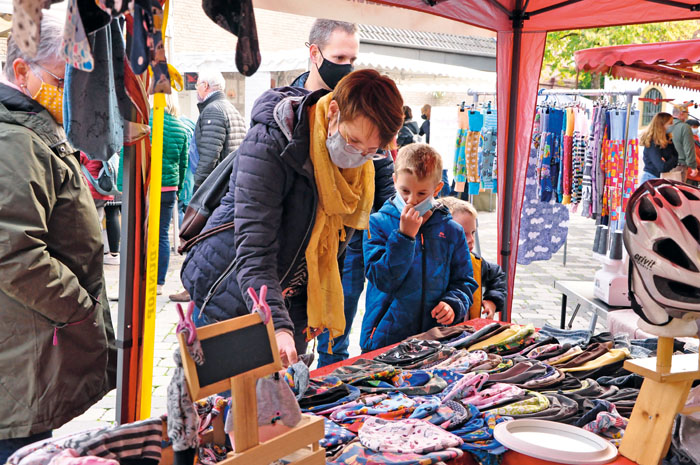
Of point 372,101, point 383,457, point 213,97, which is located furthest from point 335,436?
point 213,97

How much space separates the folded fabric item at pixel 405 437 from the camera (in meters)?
1.47

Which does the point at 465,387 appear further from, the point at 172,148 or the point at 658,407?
the point at 172,148

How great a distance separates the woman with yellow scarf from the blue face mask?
0.54 m

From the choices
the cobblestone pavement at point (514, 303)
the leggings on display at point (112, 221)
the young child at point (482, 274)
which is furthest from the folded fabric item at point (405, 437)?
the leggings on display at point (112, 221)

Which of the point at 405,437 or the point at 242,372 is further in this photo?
the point at 405,437

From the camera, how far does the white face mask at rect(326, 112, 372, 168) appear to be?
5.81ft

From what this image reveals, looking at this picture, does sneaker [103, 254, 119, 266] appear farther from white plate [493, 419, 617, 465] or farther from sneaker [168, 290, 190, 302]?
white plate [493, 419, 617, 465]

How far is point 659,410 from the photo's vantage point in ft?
5.07

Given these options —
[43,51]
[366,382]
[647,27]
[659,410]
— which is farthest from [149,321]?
[647,27]

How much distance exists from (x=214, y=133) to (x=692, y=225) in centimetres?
461

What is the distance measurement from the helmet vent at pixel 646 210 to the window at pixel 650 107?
45.1 ft

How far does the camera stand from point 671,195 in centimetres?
151

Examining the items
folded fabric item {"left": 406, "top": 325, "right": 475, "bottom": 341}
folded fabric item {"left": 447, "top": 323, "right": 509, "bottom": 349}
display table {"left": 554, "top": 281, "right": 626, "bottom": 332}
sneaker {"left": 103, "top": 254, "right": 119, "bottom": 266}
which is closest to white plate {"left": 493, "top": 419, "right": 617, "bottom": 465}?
folded fabric item {"left": 447, "top": 323, "right": 509, "bottom": 349}

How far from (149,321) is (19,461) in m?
0.77
